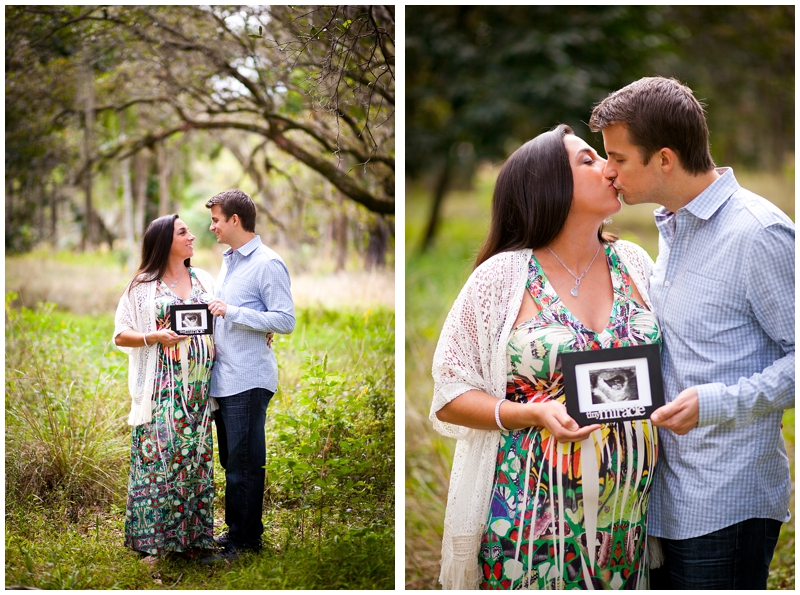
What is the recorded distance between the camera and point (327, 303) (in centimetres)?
509

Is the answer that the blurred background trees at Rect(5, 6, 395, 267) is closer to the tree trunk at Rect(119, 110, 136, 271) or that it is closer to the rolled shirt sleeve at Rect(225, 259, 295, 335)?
the tree trunk at Rect(119, 110, 136, 271)

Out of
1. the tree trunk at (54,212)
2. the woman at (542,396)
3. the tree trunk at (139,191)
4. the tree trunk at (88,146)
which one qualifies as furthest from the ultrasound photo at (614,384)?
the tree trunk at (139,191)

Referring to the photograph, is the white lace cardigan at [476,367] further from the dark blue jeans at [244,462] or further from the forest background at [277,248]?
the dark blue jeans at [244,462]

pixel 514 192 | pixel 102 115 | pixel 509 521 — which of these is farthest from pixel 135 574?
pixel 102 115

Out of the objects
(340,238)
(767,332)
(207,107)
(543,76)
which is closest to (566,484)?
(767,332)

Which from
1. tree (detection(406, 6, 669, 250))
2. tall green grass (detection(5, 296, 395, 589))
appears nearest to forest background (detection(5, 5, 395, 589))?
tall green grass (detection(5, 296, 395, 589))

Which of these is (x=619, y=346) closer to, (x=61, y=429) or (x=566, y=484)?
(x=566, y=484)

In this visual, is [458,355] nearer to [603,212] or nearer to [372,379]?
[603,212]

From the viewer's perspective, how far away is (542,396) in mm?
1858

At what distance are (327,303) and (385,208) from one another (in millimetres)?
1130

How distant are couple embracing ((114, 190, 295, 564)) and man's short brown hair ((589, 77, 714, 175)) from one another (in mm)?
1470

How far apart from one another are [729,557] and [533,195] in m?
1.12

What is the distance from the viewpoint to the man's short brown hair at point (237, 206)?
8.91ft

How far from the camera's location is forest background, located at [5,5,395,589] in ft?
9.08
